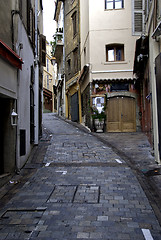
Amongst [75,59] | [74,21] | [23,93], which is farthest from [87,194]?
[74,21]

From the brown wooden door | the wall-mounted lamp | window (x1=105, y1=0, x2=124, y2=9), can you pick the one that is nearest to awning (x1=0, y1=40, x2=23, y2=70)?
the wall-mounted lamp

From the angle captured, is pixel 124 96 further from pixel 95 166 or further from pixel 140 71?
pixel 95 166

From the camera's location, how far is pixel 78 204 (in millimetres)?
4422

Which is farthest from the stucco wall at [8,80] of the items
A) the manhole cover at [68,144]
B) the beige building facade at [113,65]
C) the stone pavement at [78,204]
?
the beige building facade at [113,65]

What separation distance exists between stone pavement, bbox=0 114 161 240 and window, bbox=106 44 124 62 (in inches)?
364

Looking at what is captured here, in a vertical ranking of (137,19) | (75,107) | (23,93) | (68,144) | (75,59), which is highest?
(137,19)

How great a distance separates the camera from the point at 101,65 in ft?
50.3

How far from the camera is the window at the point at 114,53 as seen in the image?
15.5 meters

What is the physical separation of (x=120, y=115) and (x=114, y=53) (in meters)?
3.88

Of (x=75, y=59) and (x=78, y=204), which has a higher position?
(x=75, y=59)

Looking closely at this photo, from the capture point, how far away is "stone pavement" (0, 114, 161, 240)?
339 centimetres

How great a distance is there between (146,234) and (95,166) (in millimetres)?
3892

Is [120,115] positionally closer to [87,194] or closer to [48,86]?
[87,194]

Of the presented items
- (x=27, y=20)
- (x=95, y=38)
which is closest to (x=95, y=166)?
(x=27, y=20)
